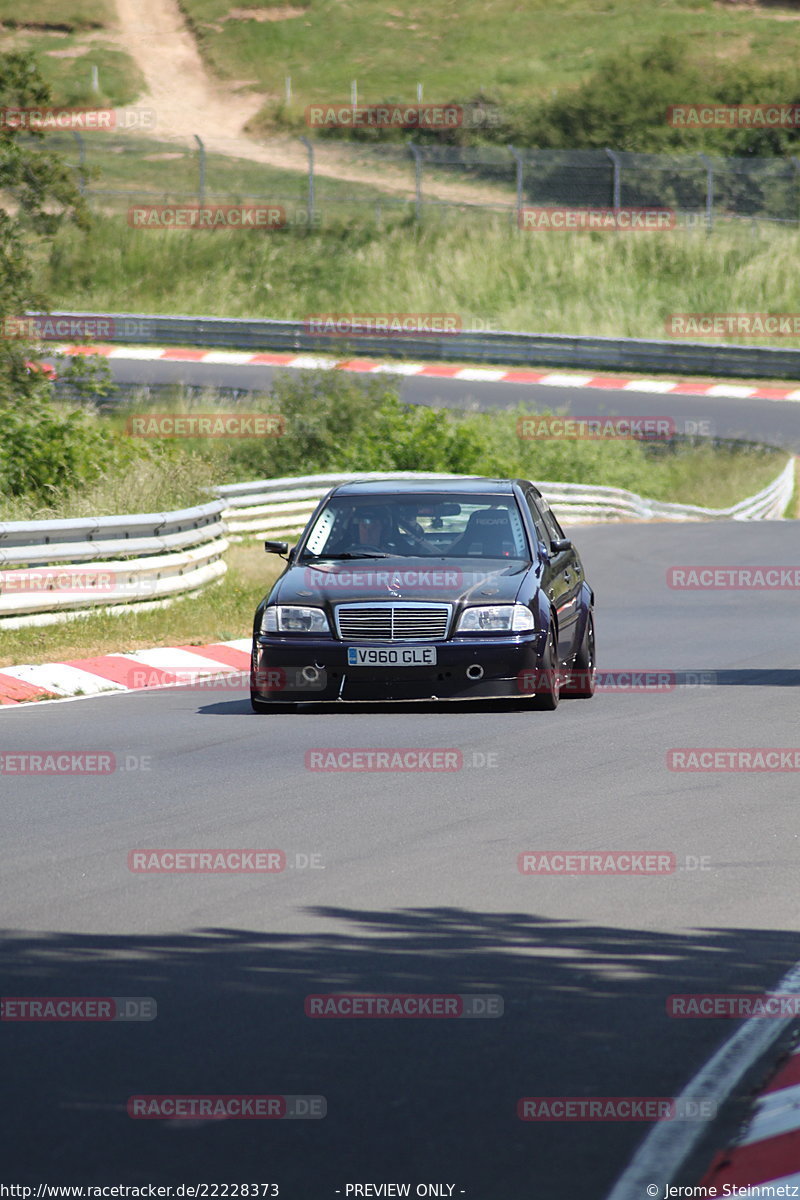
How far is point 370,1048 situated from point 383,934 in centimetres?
122

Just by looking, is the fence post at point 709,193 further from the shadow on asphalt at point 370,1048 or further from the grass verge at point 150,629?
the shadow on asphalt at point 370,1048

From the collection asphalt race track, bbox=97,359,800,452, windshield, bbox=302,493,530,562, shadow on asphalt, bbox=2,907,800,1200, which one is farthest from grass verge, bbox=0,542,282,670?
asphalt race track, bbox=97,359,800,452

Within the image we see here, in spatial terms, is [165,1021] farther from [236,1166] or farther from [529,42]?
[529,42]

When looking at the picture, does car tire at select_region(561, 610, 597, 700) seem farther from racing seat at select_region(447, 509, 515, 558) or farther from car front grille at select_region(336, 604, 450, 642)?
car front grille at select_region(336, 604, 450, 642)

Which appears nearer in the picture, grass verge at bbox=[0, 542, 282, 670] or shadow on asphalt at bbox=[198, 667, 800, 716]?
shadow on asphalt at bbox=[198, 667, 800, 716]

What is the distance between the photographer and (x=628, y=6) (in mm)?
84188

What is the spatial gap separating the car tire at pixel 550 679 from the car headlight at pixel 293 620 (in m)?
1.50

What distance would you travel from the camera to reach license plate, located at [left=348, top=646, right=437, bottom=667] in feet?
37.4

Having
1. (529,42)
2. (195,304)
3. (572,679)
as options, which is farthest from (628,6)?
(572,679)

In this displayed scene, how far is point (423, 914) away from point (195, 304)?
4365 cm

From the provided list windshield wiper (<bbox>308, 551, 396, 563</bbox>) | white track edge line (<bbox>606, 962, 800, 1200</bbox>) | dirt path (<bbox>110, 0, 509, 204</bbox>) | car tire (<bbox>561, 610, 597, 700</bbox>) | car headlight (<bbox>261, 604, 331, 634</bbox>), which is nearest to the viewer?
white track edge line (<bbox>606, 962, 800, 1200</bbox>)

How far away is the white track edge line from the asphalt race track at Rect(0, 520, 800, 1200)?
0.06 m

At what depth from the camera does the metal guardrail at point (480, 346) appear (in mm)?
39125

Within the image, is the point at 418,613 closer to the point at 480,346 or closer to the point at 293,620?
the point at 293,620
